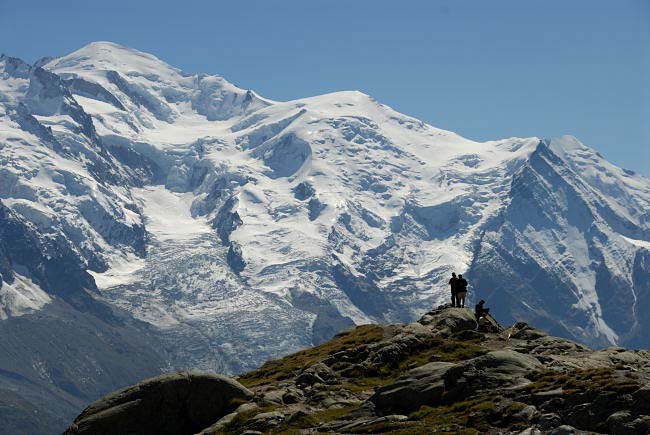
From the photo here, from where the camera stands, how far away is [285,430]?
80.1m

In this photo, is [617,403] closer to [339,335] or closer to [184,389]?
[184,389]

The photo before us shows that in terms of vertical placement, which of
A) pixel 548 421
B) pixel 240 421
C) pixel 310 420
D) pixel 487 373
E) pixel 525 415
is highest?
pixel 487 373

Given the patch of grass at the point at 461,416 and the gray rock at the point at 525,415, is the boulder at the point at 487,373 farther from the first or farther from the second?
the gray rock at the point at 525,415

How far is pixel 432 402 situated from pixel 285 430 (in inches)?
386

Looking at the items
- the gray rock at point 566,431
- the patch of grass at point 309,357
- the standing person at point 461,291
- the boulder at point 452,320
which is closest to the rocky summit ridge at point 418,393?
the gray rock at point 566,431

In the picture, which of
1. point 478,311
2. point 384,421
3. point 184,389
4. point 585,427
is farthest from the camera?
point 478,311

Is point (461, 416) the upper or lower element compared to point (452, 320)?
lower

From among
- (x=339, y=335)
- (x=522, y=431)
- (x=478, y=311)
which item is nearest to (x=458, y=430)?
(x=522, y=431)

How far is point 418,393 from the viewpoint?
81.3 m

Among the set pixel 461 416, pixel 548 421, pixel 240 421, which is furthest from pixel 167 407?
pixel 548 421

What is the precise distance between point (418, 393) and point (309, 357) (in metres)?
31.8

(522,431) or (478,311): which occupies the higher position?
(478,311)

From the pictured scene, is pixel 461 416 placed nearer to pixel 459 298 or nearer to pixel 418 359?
pixel 418 359

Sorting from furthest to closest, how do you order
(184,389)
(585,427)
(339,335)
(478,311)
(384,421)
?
(339,335) < (478,311) < (184,389) < (384,421) < (585,427)
